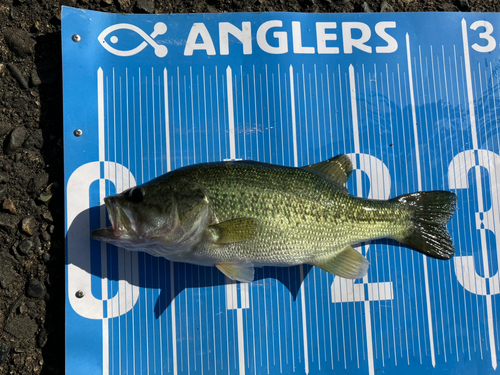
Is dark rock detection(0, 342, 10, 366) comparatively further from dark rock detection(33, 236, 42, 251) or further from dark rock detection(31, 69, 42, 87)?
dark rock detection(31, 69, 42, 87)

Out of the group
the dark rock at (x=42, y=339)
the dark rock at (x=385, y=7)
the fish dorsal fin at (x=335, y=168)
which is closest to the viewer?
the fish dorsal fin at (x=335, y=168)

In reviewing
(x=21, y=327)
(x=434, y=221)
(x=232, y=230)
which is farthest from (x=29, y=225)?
(x=434, y=221)

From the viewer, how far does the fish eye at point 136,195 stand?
1.79m

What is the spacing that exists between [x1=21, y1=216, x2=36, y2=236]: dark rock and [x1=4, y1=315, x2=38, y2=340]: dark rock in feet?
1.96

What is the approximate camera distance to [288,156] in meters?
2.40

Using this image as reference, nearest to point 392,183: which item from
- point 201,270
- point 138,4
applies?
point 201,270

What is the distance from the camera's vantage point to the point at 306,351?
2318 millimetres

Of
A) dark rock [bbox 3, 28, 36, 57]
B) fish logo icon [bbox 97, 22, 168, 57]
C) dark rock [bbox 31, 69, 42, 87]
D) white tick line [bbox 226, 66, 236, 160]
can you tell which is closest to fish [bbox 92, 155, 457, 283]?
white tick line [bbox 226, 66, 236, 160]

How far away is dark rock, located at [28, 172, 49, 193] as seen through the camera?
90.0 inches

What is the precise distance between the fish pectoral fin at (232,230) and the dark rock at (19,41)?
6.46 ft

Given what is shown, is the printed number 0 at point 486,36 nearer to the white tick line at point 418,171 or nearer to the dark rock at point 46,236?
the white tick line at point 418,171

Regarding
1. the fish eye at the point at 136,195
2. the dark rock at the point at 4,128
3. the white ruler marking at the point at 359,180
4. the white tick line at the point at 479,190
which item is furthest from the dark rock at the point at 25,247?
the white tick line at the point at 479,190

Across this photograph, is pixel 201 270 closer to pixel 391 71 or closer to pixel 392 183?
pixel 392 183

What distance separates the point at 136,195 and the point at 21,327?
1.41 meters
